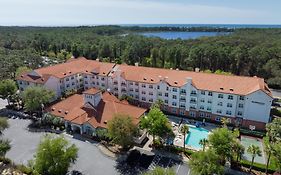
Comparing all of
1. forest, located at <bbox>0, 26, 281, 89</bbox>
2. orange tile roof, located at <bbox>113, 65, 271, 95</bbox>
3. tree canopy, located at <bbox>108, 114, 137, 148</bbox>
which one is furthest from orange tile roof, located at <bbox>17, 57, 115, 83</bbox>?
tree canopy, located at <bbox>108, 114, 137, 148</bbox>

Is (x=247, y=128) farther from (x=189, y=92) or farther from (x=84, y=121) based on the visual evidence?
(x=84, y=121)

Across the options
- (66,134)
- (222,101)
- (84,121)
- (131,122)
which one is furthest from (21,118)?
(222,101)

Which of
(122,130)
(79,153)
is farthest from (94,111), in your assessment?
(122,130)

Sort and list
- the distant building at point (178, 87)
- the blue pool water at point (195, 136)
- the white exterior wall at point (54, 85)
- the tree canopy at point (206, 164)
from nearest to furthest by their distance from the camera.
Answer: the tree canopy at point (206, 164) < the blue pool water at point (195, 136) < the distant building at point (178, 87) < the white exterior wall at point (54, 85)

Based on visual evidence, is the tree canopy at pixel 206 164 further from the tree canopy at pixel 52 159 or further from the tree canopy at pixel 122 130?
the tree canopy at pixel 52 159

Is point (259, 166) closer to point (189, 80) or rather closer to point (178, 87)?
point (189, 80)

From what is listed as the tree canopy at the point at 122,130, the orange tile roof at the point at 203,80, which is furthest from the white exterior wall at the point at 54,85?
the tree canopy at the point at 122,130

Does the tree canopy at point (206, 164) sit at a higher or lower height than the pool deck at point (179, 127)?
higher
